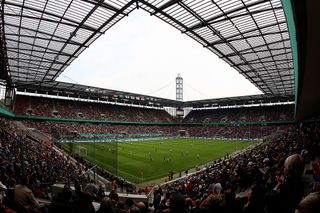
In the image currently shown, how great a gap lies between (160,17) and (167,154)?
21.6 metres

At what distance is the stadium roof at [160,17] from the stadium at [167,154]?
0.27 ft

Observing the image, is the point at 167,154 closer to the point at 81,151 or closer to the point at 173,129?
the point at 81,151

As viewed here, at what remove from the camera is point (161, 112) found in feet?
263

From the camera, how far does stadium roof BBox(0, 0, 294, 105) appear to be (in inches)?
627

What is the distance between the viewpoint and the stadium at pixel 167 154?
12.7ft

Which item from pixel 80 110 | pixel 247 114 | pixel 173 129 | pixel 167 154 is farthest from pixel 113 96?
pixel 247 114

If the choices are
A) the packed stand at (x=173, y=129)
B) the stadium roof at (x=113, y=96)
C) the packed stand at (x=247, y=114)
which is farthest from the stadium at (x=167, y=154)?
the packed stand at (x=247, y=114)

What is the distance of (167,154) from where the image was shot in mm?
34375

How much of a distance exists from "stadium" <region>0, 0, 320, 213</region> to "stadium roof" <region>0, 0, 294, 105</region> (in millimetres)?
83

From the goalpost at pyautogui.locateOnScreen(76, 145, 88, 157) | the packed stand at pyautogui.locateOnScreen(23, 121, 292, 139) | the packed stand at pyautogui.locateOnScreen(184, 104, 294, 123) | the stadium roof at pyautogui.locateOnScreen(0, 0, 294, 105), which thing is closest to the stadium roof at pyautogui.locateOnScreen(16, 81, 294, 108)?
the packed stand at pyautogui.locateOnScreen(184, 104, 294, 123)

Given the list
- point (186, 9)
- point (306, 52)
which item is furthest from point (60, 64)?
point (306, 52)

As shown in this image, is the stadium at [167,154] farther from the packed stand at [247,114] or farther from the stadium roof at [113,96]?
the packed stand at [247,114]

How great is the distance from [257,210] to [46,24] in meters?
20.0

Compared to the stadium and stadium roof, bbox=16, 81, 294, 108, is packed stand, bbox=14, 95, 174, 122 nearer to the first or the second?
the stadium
